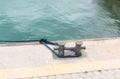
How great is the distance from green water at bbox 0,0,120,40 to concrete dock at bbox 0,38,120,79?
307 cm

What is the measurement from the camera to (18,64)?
16.9 feet

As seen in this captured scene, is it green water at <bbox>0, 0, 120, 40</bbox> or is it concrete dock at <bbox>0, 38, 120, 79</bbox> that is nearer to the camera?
concrete dock at <bbox>0, 38, 120, 79</bbox>

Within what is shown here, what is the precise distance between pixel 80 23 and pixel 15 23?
7.04ft

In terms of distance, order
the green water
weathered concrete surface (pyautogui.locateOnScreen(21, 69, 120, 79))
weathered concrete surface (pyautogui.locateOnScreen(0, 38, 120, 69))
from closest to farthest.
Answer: weathered concrete surface (pyautogui.locateOnScreen(21, 69, 120, 79))
weathered concrete surface (pyautogui.locateOnScreen(0, 38, 120, 69))
the green water

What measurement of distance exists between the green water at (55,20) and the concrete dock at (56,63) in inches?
121

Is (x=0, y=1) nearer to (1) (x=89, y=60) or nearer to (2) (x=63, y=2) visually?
(2) (x=63, y=2)

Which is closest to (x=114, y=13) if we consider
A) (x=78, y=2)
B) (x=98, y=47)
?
(x=78, y=2)

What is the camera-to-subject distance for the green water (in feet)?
29.4

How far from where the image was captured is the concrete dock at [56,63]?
4.93 metres

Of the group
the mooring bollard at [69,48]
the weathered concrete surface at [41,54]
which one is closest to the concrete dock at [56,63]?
the weathered concrete surface at [41,54]

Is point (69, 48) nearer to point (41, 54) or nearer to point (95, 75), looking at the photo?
point (41, 54)

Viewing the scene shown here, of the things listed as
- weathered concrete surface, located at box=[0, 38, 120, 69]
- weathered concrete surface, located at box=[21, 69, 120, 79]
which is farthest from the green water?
weathered concrete surface, located at box=[21, 69, 120, 79]

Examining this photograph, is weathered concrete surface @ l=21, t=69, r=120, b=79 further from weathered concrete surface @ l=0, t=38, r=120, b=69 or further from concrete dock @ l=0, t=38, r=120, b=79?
weathered concrete surface @ l=0, t=38, r=120, b=69

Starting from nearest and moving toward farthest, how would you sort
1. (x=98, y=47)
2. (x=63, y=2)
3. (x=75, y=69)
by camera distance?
(x=75, y=69), (x=98, y=47), (x=63, y=2)
